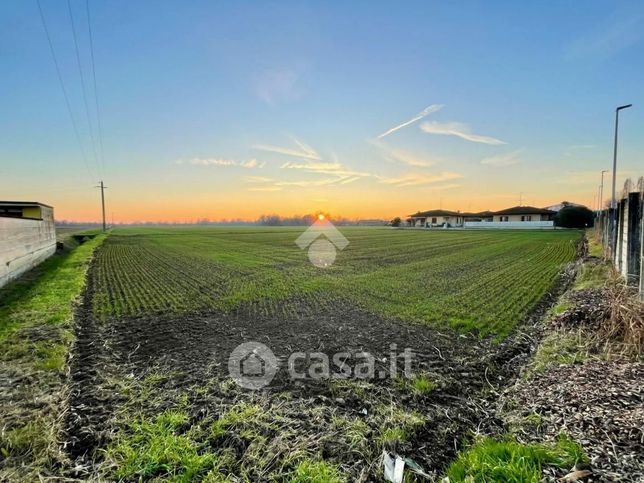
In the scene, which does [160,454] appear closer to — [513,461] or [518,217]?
[513,461]

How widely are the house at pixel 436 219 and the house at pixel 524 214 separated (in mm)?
8376

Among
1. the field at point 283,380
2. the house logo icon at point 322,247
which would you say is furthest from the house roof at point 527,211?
the field at point 283,380

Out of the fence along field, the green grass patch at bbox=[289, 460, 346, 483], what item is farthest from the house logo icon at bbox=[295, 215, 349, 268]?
the green grass patch at bbox=[289, 460, 346, 483]

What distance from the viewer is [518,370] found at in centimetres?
451

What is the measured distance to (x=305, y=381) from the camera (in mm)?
4172

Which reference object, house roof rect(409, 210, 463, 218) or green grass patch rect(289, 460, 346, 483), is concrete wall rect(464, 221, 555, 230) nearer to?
house roof rect(409, 210, 463, 218)

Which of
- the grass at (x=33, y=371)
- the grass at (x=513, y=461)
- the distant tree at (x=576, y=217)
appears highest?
the distant tree at (x=576, y=217)

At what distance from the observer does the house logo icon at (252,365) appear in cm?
415

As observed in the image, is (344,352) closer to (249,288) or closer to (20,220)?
(249,288)

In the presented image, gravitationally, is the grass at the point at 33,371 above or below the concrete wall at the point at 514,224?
below

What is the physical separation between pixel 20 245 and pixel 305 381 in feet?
43.8

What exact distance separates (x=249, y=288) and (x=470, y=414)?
777cm

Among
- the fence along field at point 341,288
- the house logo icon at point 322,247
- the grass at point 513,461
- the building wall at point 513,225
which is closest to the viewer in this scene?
the grass at point 513,461

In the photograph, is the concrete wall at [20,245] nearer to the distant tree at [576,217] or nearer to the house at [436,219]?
the distant tree at [576,217]
